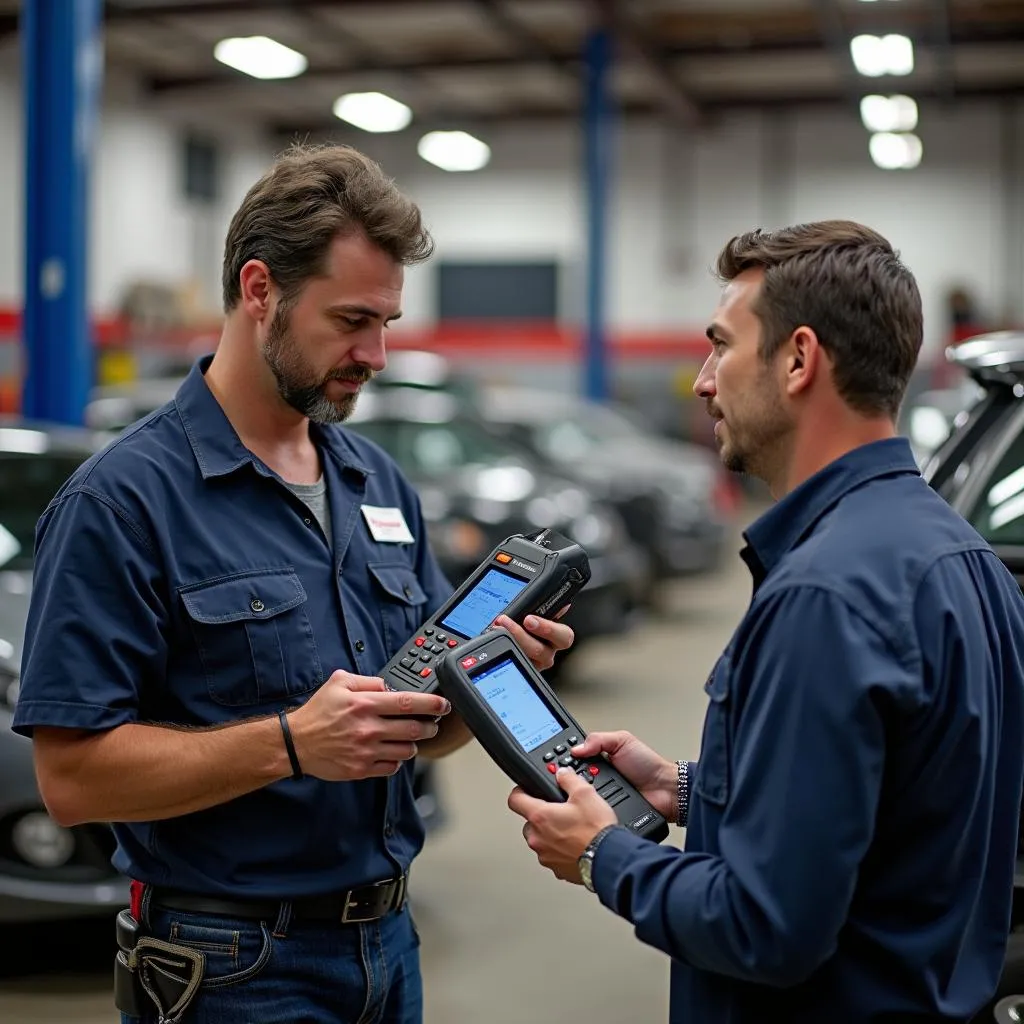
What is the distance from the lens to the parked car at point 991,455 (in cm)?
290

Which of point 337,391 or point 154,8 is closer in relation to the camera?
point 337,391

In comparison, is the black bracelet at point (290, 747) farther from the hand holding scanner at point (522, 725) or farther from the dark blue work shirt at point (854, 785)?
the dark blue work shirt at point (854, 785)

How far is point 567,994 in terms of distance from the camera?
392 cm

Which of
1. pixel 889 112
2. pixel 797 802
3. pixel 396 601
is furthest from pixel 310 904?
pixel 889 112

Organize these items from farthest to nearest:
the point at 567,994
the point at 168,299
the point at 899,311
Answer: the point at 168,299 → the point at 567,994 → the point at 899,311

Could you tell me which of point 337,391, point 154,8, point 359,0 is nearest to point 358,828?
point 337,391

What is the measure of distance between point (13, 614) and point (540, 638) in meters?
2.55

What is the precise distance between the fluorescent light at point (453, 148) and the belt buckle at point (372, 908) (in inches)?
745

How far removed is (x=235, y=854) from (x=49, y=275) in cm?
575

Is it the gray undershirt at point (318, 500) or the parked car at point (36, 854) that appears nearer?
the gray undershirt at point (318, 500)

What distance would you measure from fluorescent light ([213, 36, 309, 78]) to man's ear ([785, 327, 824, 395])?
14384 mm

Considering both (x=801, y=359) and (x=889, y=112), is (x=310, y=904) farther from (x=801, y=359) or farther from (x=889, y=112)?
(x=889, y=112)

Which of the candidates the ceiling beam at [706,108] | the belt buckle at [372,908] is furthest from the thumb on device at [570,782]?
the ceiling beam at [706,108]

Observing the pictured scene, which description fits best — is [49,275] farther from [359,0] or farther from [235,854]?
[359,0]
